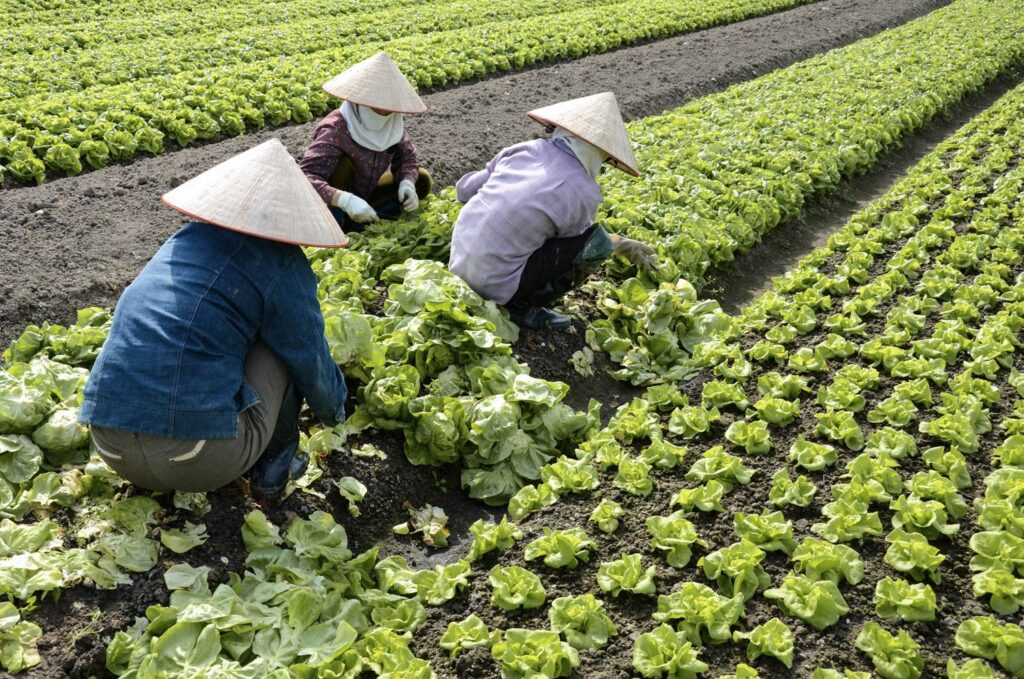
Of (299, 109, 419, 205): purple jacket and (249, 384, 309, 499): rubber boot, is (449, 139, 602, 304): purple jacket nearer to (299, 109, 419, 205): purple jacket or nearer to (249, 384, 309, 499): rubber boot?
(299, 109, 419, 205): purple jacket

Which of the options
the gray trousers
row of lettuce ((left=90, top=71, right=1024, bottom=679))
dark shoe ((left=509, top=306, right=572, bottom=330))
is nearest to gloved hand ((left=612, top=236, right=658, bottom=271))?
dark shoe ((left=509, top=306, right=572, bottom=330))

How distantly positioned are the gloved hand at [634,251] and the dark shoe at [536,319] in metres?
0.68

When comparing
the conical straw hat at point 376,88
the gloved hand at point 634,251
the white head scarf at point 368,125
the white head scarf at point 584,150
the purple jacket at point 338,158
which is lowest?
the gloved hand at point 634,251

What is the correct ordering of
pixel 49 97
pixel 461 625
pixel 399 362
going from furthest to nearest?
pixel 49 97 → pixel 399 362 → pixel 461 625

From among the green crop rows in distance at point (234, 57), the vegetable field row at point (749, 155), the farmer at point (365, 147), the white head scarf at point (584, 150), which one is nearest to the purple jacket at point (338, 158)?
the farmer at point (365, 147)

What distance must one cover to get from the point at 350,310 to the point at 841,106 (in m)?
8.90

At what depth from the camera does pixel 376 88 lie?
6.04 metres

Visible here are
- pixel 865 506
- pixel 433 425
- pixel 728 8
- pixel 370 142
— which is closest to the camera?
pixel 865 506

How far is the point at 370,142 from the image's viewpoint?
6.31 m

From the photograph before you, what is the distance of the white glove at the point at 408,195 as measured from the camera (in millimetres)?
6562

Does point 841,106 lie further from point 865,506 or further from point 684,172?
point 865,506

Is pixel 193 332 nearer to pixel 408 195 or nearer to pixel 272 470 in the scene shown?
pixel 272 470

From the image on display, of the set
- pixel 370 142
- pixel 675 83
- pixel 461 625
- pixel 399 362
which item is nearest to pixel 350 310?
pixel 399 362

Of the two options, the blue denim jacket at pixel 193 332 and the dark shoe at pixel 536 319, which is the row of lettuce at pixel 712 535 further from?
the blue denim jacket at pixel 193 332
